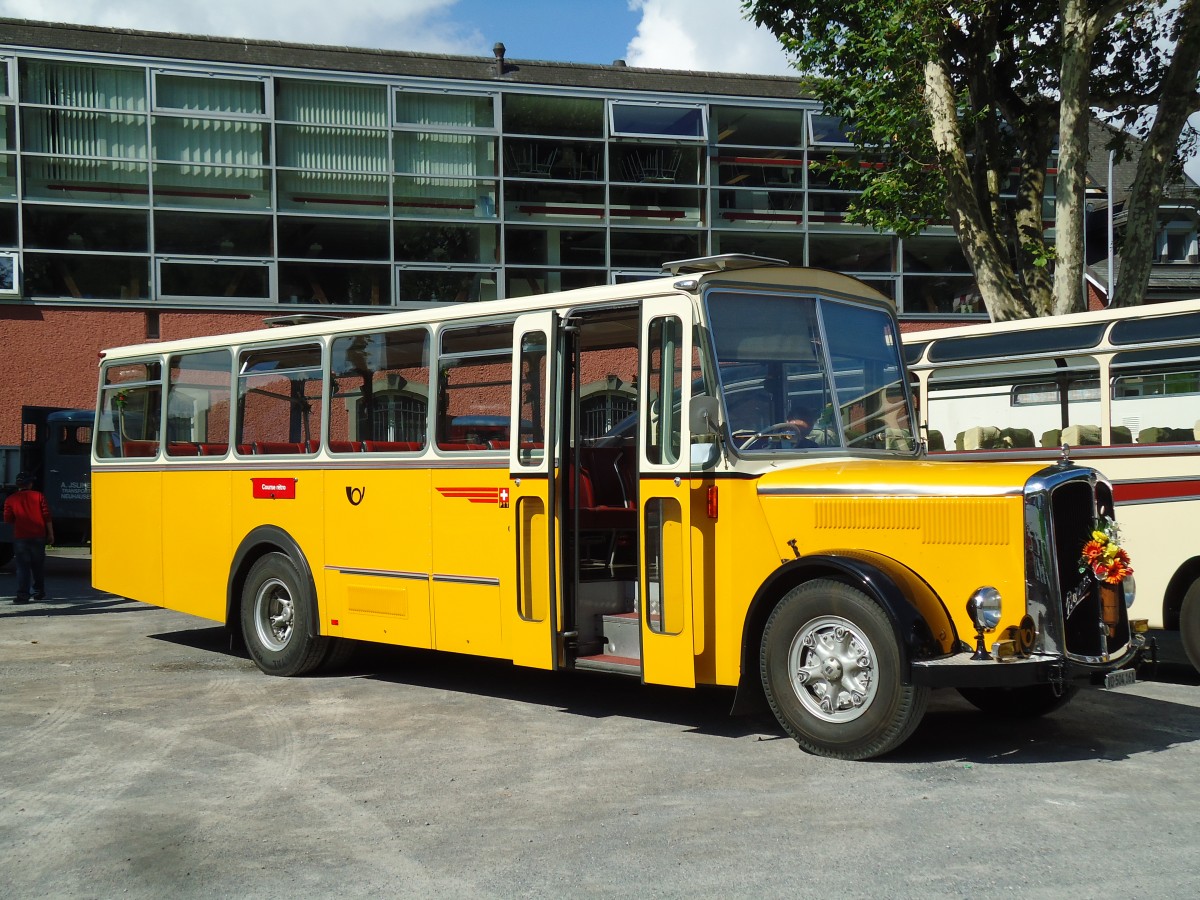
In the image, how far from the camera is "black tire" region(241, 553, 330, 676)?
34.7 ft

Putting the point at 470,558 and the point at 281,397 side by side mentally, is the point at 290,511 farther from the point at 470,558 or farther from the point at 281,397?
the point at 470,558

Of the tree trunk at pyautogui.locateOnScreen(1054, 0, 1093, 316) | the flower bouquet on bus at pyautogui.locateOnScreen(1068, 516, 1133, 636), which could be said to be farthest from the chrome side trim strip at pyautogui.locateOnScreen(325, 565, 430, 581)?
the tree trunk at pyautogui.locateOnScreen(1054, 0, 1093, 316)

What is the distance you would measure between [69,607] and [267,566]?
6444 mm

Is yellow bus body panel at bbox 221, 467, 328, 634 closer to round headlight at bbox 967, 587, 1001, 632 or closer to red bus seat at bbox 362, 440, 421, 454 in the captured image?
red bus seat at bbox 362, 440, 421, 454

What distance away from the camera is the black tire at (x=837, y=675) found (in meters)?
6.80

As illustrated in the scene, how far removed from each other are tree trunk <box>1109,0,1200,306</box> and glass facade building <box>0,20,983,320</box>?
15030 mm

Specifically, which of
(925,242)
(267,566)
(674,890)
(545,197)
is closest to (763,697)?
(674,890)

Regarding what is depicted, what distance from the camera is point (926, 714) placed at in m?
8.49

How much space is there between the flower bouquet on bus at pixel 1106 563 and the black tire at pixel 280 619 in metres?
5.97

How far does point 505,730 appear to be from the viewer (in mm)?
8281

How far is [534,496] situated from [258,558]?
3.59 meters

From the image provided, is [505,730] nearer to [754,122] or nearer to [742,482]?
[742,482]

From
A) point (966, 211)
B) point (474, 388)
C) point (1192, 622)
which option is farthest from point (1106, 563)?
point (966, 211)

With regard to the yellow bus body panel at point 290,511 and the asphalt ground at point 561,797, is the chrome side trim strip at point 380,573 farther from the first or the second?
the asphalt ground at point 561,797
